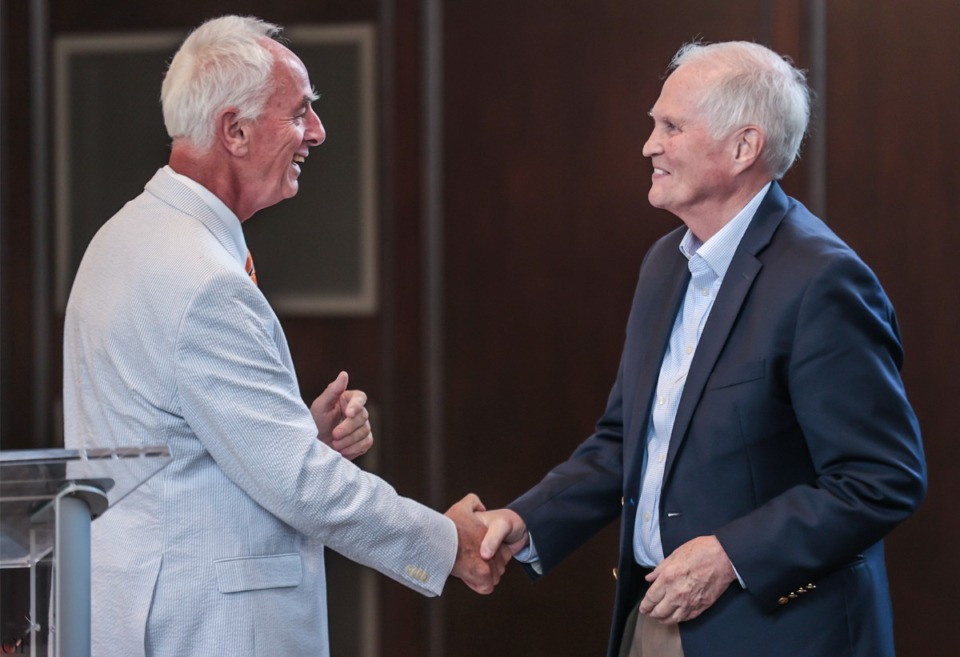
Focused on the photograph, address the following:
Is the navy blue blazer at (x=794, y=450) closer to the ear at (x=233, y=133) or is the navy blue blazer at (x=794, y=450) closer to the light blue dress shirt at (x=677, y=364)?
the light blue dress shirt at (x=677, y=364)

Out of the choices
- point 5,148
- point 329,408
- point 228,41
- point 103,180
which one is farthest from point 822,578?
point 5,148

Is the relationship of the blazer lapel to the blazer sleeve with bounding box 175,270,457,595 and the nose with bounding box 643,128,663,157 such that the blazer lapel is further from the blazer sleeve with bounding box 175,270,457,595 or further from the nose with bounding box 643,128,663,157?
the blazer sleeve with bounding box 175,270,457,595

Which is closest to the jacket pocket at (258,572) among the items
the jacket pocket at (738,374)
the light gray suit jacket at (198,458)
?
the light gray suit jacket at (198,458)

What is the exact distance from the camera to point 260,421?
1792 millimetres

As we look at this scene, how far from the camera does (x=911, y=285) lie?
3.13 metres

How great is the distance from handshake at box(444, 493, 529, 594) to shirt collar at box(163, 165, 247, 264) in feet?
2.22

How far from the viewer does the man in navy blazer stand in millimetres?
1768

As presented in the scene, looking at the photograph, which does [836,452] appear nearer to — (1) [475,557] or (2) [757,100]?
(2) [757,100]

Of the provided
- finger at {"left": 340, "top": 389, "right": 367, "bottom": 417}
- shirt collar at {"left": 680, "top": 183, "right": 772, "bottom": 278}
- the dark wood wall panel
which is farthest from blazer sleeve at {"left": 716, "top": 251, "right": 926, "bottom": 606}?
the dark wood wall panel

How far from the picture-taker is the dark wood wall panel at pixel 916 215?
311cm

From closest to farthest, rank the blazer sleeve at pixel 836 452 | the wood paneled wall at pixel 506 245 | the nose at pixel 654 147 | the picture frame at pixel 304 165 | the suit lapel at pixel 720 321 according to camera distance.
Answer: the blazer sleeve at pixel 836 452 → the suit lapel at pixel 720 321 → the nose at pixel 654 147 → the wood paneled wall at pixel 506 245 → the picture frame at pixel 304 165

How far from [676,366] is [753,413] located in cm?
22

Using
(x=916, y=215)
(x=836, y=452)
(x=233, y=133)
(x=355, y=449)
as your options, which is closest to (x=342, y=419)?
(x=355, y=449)

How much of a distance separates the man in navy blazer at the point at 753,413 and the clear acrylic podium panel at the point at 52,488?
892 millimetres
